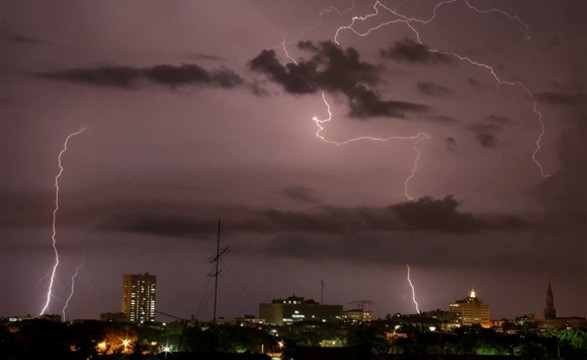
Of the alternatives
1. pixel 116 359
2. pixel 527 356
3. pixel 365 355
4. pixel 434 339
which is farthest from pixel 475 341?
pixel 365 355

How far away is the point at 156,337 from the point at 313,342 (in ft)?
53.1

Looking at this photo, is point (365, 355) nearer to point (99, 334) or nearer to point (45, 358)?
point (45, 358)

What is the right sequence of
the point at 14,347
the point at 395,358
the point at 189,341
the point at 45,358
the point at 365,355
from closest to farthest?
1. the point at 365,355
2. the point at 45,358
3. the point at 14,347
4. the point at 395,358
5. the point at 189,341

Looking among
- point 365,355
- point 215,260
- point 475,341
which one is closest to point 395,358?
point 215,260

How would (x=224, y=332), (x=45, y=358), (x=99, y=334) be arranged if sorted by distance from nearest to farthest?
A: (x=45, y=358) → (x=99, y=334) → (x=224, y=332)

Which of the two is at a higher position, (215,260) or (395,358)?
(215,260)

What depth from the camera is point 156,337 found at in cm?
9250

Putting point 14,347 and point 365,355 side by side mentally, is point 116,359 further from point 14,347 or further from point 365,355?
point 365,355

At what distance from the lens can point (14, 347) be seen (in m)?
34.2

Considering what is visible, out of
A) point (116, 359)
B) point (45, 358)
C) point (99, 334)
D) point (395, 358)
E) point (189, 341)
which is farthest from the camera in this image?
point (99, 334)

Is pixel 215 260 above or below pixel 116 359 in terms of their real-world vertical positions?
above

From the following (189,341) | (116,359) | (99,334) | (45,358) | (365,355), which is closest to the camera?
(365,355)

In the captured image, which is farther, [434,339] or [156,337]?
[156,337]

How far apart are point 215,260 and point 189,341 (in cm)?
2725
